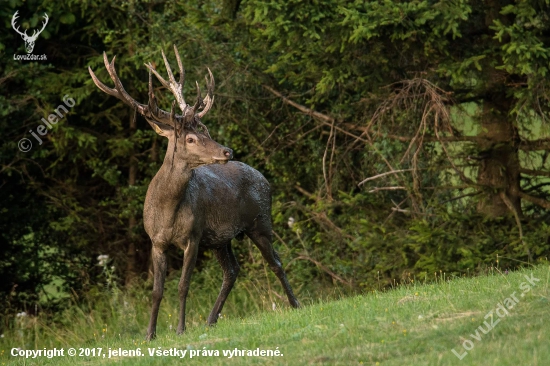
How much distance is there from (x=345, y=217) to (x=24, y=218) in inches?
266

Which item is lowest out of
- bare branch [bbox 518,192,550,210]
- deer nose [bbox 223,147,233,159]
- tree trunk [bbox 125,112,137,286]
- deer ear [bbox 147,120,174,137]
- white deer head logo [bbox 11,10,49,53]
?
tree trunk [bbox 125,112,137,286]

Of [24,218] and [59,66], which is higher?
[59,66]

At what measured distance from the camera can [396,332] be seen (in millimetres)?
8062

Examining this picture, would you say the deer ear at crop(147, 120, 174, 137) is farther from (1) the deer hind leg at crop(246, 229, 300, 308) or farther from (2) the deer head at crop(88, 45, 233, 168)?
(1) the deer hind leg at crop(246, 229, 300, 308)

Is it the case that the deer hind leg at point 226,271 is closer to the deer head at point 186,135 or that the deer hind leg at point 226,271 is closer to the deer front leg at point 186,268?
the deer front leg at point 186,268

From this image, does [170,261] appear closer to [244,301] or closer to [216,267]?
[216,267]

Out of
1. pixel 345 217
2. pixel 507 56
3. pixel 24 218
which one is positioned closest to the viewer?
pixel 507 56

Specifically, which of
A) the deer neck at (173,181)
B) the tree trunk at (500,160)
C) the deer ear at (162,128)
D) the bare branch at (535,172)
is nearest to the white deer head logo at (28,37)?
the deer ear at (162,128)

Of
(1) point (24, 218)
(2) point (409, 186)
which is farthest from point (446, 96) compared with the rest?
(1) point (24, 218)

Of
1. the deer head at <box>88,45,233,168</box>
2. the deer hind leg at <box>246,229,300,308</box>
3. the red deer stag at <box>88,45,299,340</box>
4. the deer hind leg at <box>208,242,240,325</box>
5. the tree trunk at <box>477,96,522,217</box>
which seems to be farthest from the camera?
the tree trunk at <box>477,96,522,217</box>

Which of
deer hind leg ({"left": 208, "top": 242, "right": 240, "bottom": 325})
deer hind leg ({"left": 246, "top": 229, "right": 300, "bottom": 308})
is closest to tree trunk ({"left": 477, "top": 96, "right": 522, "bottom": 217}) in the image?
deer hind leg ({"left": 246, "top": 229, "right": 300, "bottom": 308})

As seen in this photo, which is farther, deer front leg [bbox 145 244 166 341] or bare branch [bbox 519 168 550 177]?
bare branch [bbox 519 168 550 177]

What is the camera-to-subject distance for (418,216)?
14766mm

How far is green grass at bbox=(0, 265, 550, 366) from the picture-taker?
7.25 meters
